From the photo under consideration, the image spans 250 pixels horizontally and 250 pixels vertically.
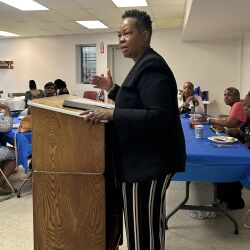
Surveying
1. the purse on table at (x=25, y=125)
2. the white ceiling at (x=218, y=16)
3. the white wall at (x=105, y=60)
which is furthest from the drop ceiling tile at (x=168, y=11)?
the purse on table at (x=25, y=125)

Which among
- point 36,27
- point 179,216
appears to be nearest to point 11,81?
point 36,27

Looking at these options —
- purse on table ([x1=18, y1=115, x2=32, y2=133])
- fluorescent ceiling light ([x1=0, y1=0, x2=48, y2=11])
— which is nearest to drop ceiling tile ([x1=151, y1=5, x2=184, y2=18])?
fluorescent ceiling light ([x1=0, y1=0, x2=48, y2=11])

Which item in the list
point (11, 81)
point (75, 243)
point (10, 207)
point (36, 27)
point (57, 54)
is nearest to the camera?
point (75, 243)

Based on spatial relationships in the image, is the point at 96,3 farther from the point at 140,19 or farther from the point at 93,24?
the point at 140,19

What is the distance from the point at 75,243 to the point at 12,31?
7.86 meters

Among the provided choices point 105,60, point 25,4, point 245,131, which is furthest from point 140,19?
point 105,60

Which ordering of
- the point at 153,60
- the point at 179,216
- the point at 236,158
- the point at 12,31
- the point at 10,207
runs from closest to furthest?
the point at 153,60, the point at 236,158, the point at 179,216, the point at 10,207, the point at 12,31

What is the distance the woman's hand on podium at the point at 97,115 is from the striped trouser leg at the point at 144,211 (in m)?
0.29

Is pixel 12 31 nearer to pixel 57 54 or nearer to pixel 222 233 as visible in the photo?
pixel 57 54

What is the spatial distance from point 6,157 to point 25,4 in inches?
120

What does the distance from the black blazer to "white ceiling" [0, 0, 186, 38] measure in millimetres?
4347

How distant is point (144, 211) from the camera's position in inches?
53.9

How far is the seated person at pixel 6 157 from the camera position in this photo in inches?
133

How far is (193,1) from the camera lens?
371 cm
